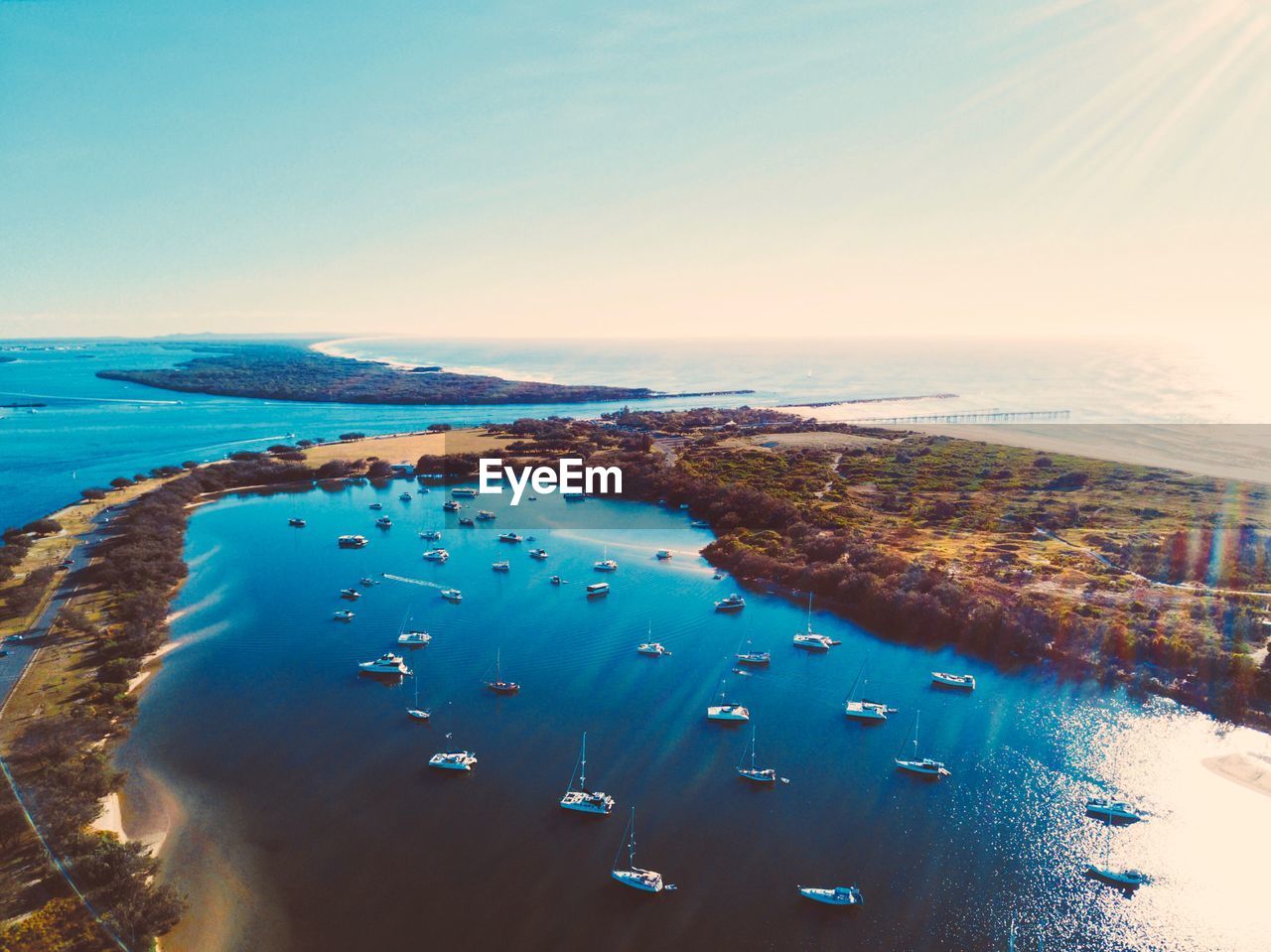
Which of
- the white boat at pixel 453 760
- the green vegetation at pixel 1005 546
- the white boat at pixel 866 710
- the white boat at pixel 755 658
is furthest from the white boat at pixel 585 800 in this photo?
the green vegetation at pixel 1005 546

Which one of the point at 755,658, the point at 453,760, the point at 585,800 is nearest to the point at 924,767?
the point at 755,658

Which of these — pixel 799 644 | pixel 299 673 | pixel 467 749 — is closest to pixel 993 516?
pixel 799 644

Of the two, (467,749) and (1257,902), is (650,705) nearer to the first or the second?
(467,749)

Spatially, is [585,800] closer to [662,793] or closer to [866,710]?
[662,793]

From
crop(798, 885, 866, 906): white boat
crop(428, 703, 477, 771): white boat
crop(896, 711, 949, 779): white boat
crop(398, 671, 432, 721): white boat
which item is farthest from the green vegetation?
crop(398, 671, 432, 721): white boat

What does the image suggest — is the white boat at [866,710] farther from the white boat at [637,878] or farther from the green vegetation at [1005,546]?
the white boat at [637,878]

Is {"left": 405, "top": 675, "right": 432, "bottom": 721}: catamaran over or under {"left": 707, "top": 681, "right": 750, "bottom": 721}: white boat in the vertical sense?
under

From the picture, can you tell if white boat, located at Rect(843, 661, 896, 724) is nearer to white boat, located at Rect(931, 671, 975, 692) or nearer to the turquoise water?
the turquoise water
